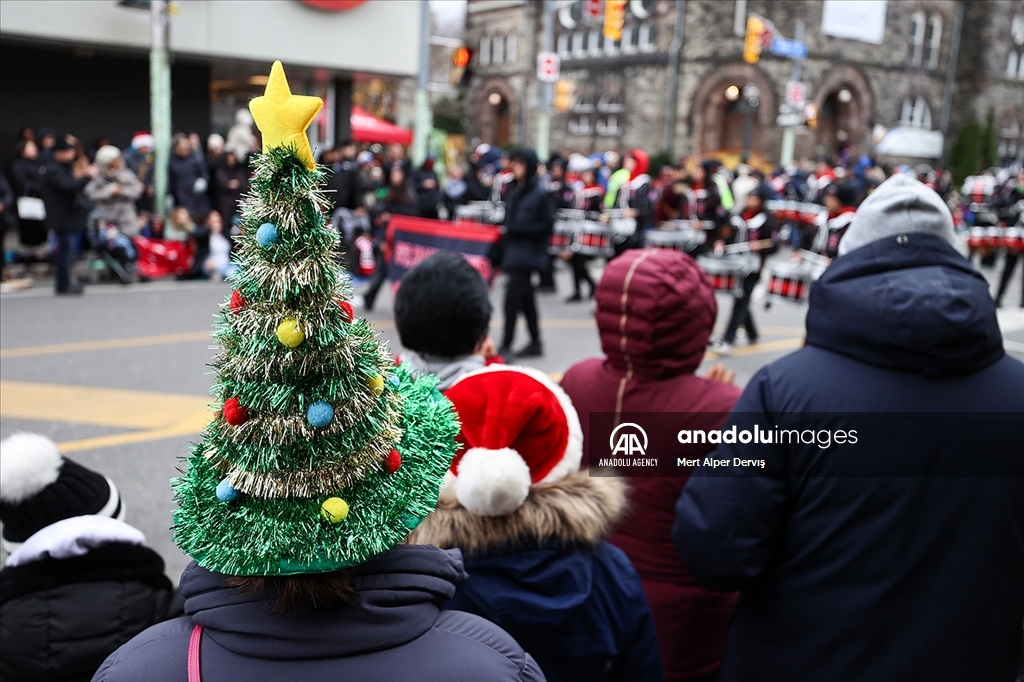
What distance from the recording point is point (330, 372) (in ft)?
3.93

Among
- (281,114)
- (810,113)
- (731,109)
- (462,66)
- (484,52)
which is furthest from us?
(484,52)

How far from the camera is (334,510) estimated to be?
1.20 m

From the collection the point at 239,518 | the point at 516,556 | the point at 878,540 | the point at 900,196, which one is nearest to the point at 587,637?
the point at 516,556

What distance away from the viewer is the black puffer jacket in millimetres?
8016

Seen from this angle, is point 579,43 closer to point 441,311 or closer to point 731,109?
point 731,109

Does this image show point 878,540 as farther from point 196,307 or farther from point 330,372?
point 196,307

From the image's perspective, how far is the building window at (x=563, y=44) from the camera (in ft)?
78.4

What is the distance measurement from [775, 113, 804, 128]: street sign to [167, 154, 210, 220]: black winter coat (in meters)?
13.1

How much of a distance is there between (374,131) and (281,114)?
23151 mm

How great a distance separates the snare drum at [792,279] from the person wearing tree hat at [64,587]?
6.09 m

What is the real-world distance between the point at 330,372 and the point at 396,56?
6.93 metres

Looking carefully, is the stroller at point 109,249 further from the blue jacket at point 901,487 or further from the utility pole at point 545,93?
the blue jacket at point 901,487

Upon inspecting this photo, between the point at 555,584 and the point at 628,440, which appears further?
the point at 628,440

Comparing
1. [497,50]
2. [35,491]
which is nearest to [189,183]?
[35,491]
